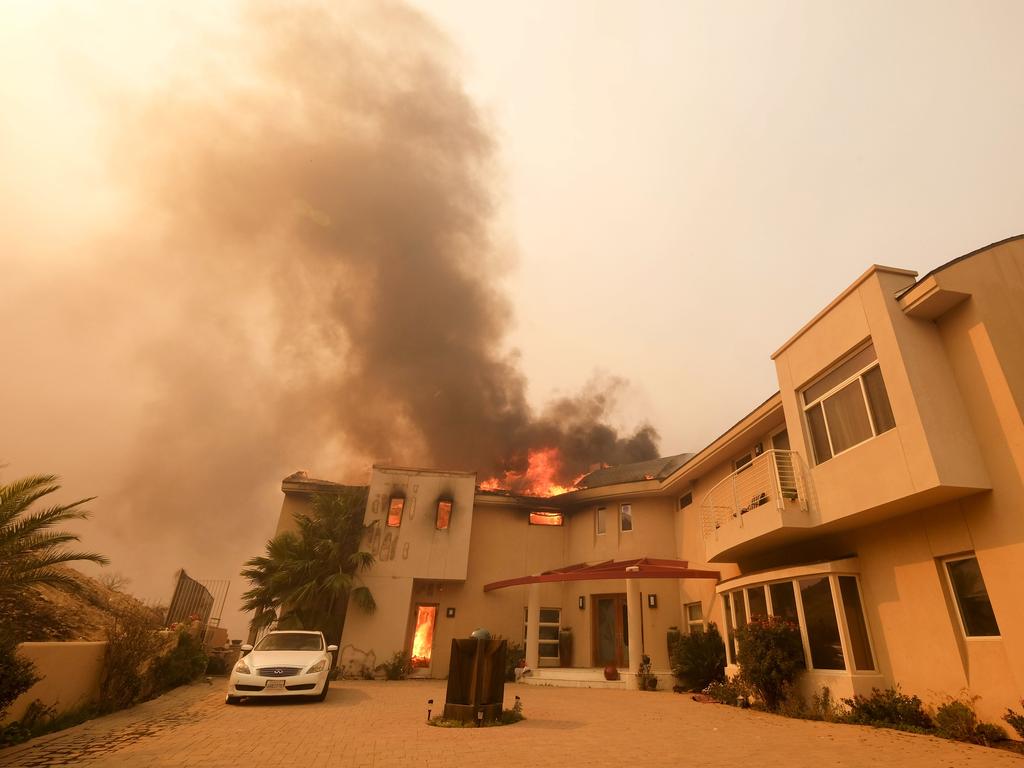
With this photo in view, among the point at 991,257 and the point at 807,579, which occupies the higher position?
the point at 991,257

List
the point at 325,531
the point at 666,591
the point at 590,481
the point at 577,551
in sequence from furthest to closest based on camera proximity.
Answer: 1. the point at 590,481
2. the point at 577,551
3. the point at 325,531
4. the point at 666,591

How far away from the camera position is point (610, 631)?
Result: 62.3 ft

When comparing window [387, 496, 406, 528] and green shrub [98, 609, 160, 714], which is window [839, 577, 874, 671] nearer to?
green shrub [98, 609, 160, 714]

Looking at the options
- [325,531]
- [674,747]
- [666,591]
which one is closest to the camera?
[674,747]

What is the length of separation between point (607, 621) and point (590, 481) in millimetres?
11987

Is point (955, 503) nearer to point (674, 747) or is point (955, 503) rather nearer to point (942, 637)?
point (942, 637)

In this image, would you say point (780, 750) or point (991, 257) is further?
point (991, 257)

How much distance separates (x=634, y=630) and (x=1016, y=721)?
10024 millimetres

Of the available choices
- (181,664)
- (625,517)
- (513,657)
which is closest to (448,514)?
(513,657)

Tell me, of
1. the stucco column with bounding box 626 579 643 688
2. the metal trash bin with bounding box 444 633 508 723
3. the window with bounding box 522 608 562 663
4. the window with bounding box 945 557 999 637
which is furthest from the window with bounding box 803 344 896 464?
the window with bounding box 522 608 562 663

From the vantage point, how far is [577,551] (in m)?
22.0

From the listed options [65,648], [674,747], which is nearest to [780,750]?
[674,747]

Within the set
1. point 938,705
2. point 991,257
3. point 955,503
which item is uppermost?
point 991,257

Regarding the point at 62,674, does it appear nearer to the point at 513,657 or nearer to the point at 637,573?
the point at 637,573
